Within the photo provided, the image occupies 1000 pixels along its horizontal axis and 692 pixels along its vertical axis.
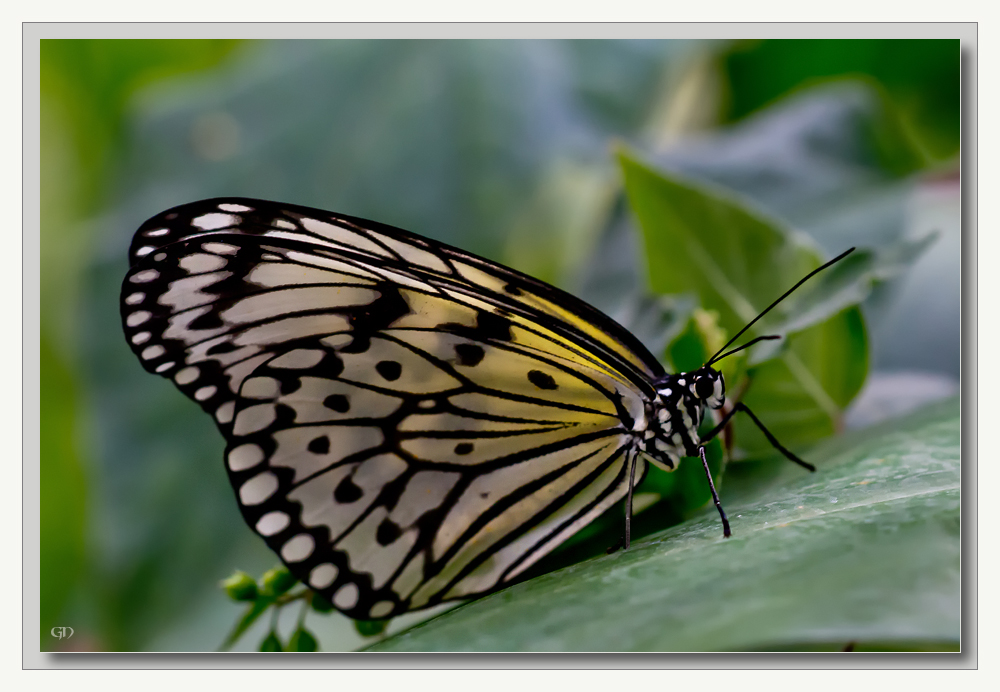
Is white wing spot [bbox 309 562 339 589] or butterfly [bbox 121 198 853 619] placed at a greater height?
butterfly [bbox 121 198 853 619]

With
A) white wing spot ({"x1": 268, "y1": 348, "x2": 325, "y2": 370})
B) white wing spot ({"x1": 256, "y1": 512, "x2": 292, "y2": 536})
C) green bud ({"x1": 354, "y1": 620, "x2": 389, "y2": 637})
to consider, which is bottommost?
green bud ({"x1": 354, "y1": 620, "x2": 389, "y2": 637})

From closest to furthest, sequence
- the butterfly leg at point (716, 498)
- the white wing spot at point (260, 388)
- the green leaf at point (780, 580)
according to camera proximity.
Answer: the green leaf at point (780, 580)
the butterfly leg at point (716, 498)
the white wing spot at point (260, 388)

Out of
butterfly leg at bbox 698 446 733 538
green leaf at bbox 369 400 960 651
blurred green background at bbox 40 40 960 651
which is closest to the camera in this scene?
green leaf at bbox 369 400 960 651

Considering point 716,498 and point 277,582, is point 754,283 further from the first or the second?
point 277,582

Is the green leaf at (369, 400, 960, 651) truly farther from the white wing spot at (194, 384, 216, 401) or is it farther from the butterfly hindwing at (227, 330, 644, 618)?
the white wing spot at (194, 384, 216, 401)

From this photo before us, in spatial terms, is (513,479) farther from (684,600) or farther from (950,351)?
(950,351)

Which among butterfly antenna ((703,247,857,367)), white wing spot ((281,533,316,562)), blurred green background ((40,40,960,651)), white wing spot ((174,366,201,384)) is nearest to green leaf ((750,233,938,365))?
butterfly antenna ((703,247,857,367))

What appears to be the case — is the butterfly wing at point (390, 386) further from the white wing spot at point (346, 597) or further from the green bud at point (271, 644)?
the green bud at point (271, 644)

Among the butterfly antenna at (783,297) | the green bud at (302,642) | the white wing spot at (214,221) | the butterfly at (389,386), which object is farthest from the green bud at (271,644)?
the butterfly antenna at (783,297)
